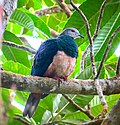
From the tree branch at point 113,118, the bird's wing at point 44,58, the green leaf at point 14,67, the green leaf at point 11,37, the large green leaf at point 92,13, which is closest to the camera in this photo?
the tree branch at point 113,118

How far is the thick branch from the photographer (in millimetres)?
1443

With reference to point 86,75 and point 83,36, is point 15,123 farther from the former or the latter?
point 83,36

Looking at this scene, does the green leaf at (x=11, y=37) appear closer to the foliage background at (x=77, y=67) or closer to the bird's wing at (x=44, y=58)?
the foliage background at (x=77, y=67)

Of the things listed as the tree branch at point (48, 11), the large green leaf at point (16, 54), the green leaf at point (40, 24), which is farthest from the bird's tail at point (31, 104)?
the tree branch at point (48, 11)

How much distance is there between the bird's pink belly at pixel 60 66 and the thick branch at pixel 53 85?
2.00ft

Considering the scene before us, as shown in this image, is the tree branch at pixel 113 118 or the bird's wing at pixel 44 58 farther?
the bird's wing at pixel 44 58

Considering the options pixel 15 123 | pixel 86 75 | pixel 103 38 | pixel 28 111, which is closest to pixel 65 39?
pixel 103 38

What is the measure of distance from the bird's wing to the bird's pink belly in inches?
1.7

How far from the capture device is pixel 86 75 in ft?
7.38

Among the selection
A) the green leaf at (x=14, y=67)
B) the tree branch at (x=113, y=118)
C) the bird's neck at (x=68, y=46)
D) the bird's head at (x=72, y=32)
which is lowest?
the tree branch at (x=113, y=118)

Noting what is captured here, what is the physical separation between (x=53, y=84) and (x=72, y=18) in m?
0.99

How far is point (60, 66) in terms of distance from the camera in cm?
234

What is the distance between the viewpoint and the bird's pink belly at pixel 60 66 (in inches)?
91.4

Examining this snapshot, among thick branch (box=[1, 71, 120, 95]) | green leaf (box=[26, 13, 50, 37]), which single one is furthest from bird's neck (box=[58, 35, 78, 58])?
thick branch (box=[1, 71, 120, 95])
